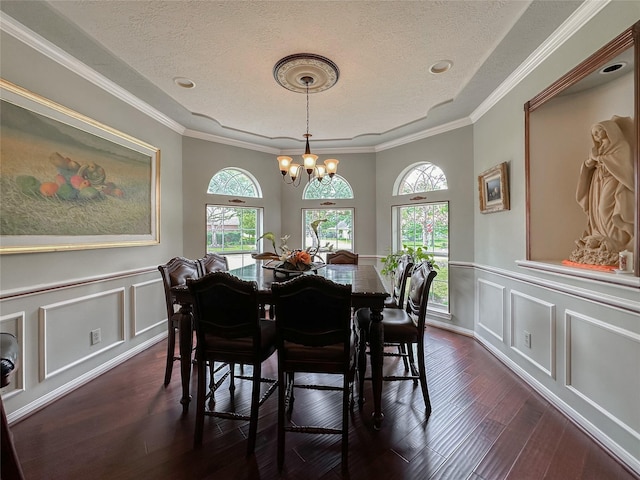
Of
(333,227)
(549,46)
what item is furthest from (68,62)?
(549,46)

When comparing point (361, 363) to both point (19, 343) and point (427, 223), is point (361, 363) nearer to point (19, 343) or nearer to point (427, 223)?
point (19, 343)

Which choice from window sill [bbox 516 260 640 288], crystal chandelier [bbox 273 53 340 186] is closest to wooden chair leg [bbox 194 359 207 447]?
crystal chandelier [bbox 273 53 340 186]

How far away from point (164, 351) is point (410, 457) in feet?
9.03

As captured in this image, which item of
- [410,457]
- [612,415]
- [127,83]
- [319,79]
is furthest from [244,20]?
[612,415]

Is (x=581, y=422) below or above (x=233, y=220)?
below

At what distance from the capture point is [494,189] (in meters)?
3.07

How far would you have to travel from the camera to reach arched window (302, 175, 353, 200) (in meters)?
4.94

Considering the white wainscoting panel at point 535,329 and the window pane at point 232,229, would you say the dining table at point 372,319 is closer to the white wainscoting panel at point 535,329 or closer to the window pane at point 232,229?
the white wainscoting panel at point 535,329

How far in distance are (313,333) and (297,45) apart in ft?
7.03

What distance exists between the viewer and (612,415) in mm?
1754

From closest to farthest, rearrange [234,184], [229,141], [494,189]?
1. [494,189]
2. [229,141]
3. [234,184]

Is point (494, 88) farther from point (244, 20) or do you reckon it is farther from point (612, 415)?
point (612, 415)

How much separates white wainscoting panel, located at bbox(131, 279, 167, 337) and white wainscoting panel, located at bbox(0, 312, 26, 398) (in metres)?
1.03

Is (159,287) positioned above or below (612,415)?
above
